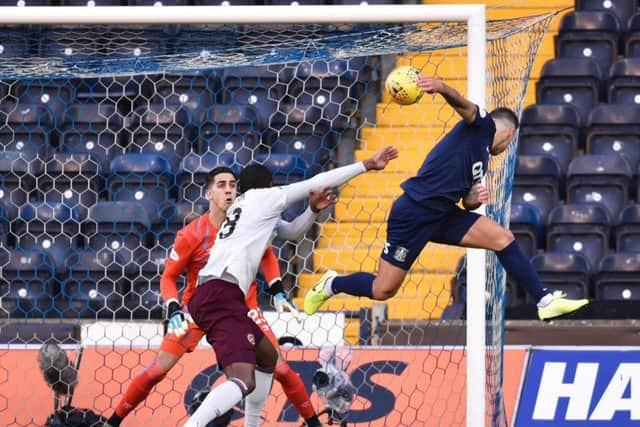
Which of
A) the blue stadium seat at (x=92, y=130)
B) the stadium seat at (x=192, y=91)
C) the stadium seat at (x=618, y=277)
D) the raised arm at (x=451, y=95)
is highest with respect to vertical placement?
the raised arm at (x=451, y=95)

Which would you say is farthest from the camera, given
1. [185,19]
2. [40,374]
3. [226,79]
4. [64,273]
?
[226,79]

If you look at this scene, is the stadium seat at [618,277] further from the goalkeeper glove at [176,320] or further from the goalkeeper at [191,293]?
the goalkeeper glove at [176,320]

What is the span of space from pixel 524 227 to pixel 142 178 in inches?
108

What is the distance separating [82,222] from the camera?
36.3 feet

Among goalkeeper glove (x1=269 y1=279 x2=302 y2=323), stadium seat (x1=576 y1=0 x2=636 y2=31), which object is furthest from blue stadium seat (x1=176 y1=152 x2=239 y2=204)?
stadium seat (x1=576 y1=0 x2=636 y2=31)

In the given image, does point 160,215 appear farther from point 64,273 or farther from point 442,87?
point 442,87

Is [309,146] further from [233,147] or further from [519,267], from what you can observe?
[519,267]

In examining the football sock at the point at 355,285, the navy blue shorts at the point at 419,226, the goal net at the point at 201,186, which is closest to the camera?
the navy blue shorts at the point at 419,226

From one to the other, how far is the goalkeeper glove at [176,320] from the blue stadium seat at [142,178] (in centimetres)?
275

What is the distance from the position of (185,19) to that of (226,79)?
3.27 meters

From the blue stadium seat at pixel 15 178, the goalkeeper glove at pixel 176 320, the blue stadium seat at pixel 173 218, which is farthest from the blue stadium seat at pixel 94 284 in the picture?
the goalkeeper glove at pixel 176 320

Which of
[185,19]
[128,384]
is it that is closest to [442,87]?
[185,19]

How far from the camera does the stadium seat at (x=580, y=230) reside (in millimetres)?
11453

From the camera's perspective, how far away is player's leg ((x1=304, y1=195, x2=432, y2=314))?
8.20m
